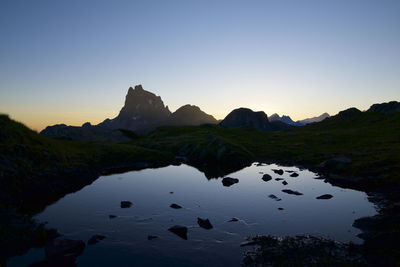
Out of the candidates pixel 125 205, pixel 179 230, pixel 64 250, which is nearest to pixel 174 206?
pixel 125 205

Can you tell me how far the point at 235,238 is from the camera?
1190 inches

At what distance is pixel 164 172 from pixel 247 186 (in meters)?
31.7

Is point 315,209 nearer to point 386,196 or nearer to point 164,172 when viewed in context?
point 386,196

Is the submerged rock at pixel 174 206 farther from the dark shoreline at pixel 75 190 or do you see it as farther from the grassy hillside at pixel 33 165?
the grassy hillside at pixel 33 165

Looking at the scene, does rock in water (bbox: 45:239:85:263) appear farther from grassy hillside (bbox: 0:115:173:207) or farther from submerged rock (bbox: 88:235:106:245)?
grassy hillside (bbox: 0:115:173:207)

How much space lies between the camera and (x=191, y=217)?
38125mm

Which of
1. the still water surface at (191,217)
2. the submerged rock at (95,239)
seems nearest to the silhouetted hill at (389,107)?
the still water surface at (191,217)

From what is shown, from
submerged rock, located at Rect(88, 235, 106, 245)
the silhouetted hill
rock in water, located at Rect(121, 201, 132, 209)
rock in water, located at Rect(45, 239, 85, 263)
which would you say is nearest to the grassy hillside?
rock in water, located at Rect(121, 201, 132, 209)

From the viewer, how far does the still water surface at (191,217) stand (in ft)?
86.9

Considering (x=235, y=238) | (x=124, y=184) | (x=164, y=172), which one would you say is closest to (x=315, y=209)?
(x=235, y=238)

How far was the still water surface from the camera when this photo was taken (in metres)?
26.5

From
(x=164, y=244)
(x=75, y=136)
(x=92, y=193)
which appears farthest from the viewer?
(x=75, y=136)

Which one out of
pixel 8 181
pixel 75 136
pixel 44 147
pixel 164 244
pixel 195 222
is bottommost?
pixel 164 244

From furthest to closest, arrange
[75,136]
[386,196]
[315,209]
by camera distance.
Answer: [75,136], [386,196], [315,209]
